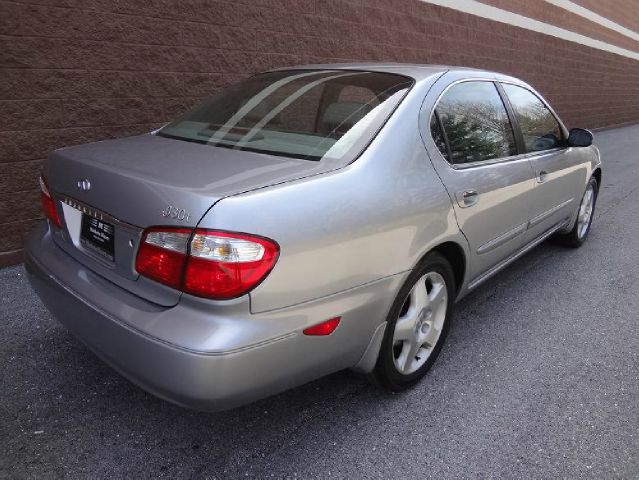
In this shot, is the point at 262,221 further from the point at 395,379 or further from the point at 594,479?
the point at 594,479

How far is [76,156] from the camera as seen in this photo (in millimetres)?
2369

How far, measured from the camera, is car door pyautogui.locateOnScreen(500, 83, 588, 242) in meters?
3.58

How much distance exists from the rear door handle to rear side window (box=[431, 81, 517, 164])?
166 mm

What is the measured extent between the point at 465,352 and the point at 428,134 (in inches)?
50.4

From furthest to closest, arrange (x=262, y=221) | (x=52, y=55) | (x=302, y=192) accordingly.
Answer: (x=52, y=55) < (x=302, y=192) < (x=262, y=221)

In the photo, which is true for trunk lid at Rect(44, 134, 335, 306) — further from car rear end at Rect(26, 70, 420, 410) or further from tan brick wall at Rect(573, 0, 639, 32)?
tan brick wall at Rect(573, 0, 639, 32)

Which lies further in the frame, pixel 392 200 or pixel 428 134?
pixel 428 134

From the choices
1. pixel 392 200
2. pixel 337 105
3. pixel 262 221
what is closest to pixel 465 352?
pixel 392 200

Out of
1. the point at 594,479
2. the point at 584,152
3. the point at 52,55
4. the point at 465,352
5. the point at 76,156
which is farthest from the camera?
the point at 584,152

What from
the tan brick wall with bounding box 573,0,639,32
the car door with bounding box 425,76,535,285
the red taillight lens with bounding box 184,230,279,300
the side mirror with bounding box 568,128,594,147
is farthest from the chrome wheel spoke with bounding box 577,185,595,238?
the tan brick wall with bounding box 573,0,639,32

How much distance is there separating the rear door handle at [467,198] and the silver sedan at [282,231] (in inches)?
0.5

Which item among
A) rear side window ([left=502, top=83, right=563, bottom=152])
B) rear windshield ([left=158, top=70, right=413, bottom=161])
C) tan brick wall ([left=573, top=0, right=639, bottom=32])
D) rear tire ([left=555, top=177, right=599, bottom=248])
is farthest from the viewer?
tan brick wall ([left=573, top=0, right=639, bottom=32])

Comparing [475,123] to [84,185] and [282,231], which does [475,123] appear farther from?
[84,185]

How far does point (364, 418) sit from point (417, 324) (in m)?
0.50
